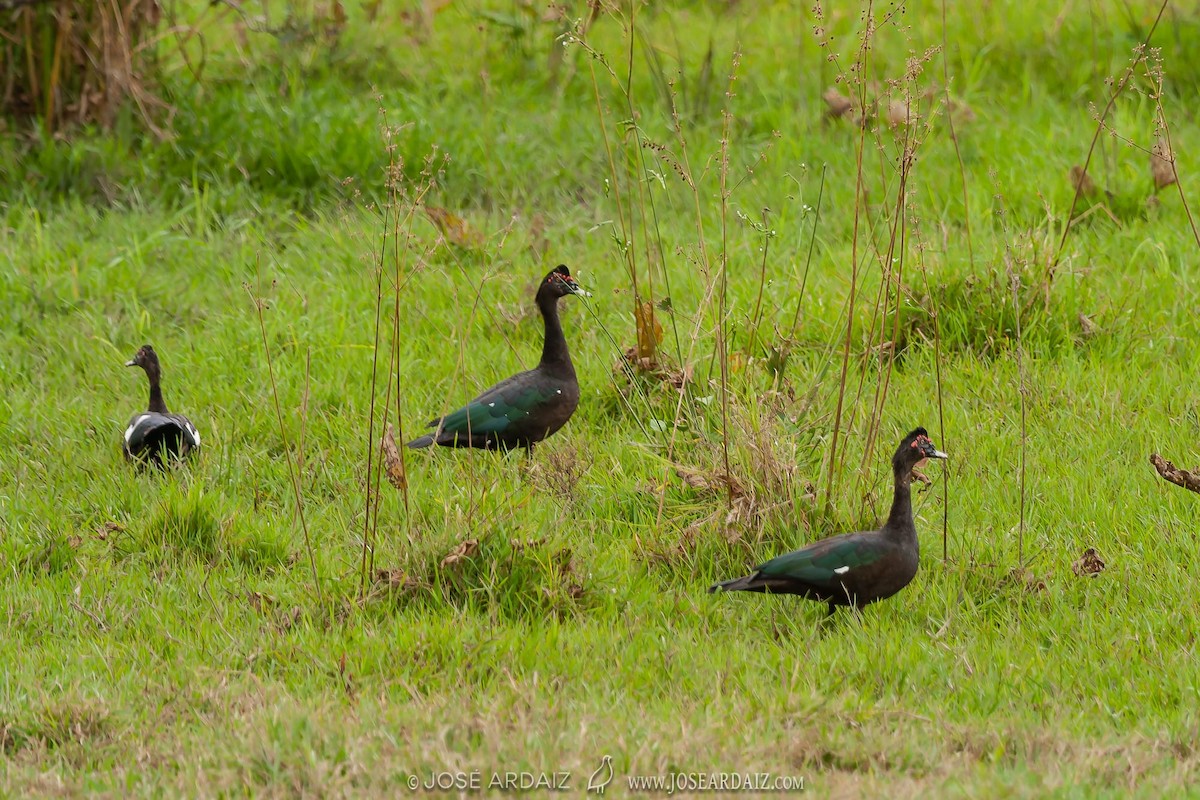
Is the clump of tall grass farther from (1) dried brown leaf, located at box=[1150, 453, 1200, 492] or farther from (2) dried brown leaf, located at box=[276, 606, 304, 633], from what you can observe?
(1) dried brown leaf, located at box=[1150, 453, 1200, 492]

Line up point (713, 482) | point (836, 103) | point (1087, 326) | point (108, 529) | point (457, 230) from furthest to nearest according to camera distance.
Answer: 1. point (836, 103)
2. point (457, 230)
3. point (1087, 326)
4. point (108, 529)
5. point (713, 482)

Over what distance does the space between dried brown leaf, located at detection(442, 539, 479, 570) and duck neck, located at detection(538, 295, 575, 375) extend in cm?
152

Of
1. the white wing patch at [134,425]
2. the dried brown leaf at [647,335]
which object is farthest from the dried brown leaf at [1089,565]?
the white wing patch at [134,425]

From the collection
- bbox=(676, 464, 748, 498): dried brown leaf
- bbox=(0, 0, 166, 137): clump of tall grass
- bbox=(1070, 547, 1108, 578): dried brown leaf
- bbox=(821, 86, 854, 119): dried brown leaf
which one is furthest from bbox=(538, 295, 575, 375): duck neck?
bbox=(0, 0, 166, 137): clump of tall grass

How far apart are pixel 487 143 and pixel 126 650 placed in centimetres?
519

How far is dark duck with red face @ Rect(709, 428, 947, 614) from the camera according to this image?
4.96m

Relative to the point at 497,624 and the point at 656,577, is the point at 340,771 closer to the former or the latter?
the point at 497,624

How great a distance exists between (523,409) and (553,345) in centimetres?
38

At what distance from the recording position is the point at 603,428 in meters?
6.82

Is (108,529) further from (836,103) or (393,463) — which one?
(836,103)

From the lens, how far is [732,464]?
18.3 feet

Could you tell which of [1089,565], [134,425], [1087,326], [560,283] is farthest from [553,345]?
[1087,326]

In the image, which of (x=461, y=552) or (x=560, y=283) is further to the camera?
(x=560, y=283)

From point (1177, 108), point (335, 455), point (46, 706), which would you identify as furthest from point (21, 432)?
point (1177, 108)
